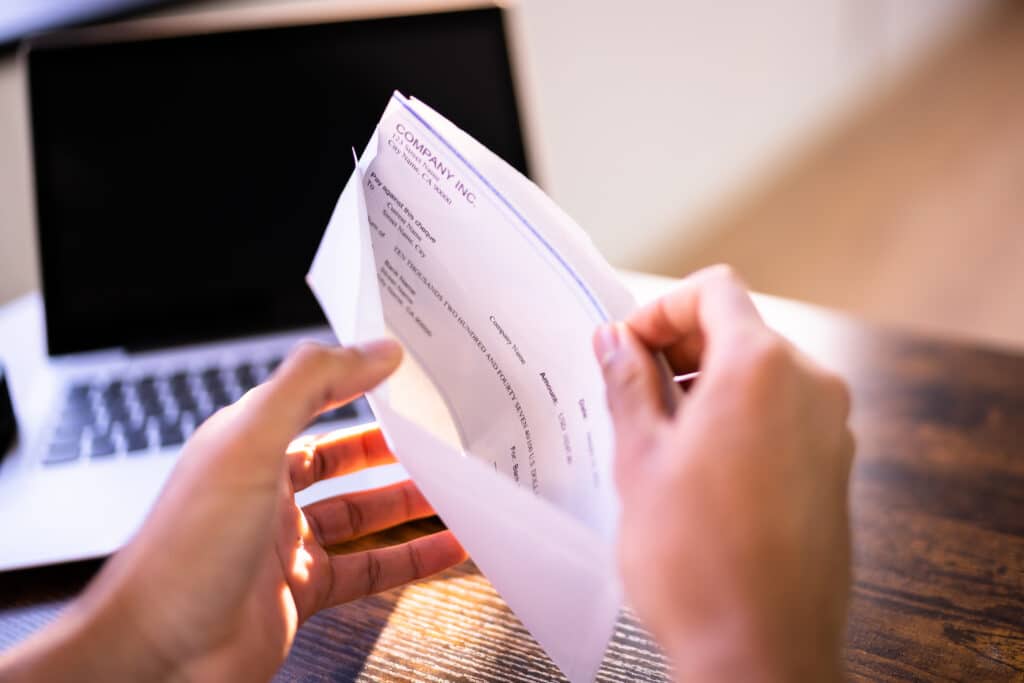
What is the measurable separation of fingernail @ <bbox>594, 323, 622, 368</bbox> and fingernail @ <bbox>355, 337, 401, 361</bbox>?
93mm

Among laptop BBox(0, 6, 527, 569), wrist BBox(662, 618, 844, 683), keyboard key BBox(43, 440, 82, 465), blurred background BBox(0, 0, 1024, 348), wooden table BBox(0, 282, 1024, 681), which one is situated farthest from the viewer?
blurred background BBox(0, 0, 1024, 348)

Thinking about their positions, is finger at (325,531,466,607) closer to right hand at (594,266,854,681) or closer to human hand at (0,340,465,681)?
human hand at (0,340,465,681)

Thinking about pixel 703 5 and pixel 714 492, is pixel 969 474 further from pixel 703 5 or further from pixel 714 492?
pixel 703 5

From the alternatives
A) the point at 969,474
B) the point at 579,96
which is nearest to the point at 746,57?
the point at 579,96

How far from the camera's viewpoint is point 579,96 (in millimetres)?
1814

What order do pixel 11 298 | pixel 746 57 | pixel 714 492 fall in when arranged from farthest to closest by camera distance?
pixel 746 57 < pixel 11 298 < pixel 714 492

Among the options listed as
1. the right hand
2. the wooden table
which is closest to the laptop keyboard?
the wooden table

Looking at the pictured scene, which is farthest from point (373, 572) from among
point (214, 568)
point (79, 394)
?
point (79, 394)

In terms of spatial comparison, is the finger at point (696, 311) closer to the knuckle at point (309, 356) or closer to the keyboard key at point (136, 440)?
the knuckle at point (309, 356)

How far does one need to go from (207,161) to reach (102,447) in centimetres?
29

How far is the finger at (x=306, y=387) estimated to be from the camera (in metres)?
0.37

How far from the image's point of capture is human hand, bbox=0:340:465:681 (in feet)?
1.09

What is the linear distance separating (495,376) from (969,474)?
432mm

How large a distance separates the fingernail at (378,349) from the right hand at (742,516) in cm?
11
